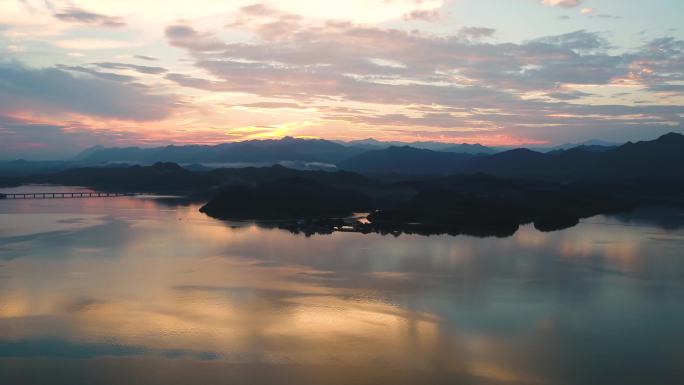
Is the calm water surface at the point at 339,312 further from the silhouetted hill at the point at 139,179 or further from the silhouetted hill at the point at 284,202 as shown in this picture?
the silhouetted hill at the point at 139,179

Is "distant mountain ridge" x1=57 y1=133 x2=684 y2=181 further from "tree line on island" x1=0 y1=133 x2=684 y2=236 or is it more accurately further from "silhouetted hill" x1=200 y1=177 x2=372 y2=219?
"silhouetted hill" x1=200 y1=177 x2=372 y2=219

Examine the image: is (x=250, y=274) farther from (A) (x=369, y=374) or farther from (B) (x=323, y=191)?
(B) (x=323, y=191)

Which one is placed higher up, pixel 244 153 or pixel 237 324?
pixel 244 153

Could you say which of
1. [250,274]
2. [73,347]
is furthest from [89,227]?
[73,347]

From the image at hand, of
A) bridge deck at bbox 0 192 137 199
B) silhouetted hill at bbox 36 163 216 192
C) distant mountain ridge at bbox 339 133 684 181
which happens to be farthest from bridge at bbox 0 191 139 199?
distant mountain ridge at bbox 339 133 684 181

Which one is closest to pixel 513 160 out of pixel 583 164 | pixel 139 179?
pixel 583 164

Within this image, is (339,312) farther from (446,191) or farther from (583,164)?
(583,164)
